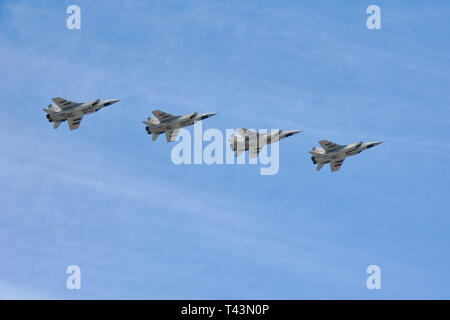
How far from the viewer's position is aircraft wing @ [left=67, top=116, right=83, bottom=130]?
552 ft

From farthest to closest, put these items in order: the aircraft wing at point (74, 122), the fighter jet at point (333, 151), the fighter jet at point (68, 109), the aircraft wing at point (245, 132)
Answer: the aircraft wing at point (74, 122)
the fighter jet at point (68, 109)
the fighter jet at point (333, 151)
the aircraft wing at point (245, 132)

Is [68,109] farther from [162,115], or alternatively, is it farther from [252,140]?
[252,140]

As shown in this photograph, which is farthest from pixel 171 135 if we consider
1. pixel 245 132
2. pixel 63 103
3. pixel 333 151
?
pixel 333 151

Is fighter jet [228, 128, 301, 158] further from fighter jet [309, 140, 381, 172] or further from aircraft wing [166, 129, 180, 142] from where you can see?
aircraft wing [166, 129, 180, 142]

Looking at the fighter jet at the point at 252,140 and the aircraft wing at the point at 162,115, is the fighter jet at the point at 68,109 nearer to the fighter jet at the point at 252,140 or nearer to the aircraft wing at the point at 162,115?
the aircraft wing at the point at 162,115

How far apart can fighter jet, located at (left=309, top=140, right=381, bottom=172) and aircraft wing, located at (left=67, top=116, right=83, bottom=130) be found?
35985mm

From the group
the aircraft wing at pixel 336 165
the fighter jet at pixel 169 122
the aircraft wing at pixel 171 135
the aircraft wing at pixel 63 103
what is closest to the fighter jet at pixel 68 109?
the aircraft wing at pixel 63 103

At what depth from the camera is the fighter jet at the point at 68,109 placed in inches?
6575

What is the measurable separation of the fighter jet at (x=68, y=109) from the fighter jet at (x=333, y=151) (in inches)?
1294
